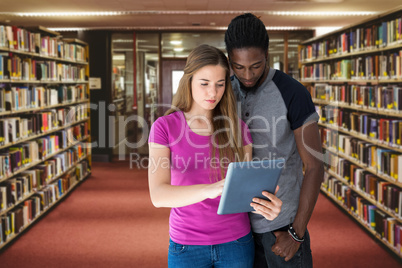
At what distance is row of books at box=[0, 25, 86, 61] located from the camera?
3857 millimetres

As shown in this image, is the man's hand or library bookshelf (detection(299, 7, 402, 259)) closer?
the man's hand

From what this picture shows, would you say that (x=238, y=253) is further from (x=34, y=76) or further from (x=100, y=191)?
(x=100, y=191)

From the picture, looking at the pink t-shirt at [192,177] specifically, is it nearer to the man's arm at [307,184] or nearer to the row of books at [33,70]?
the man's arm at [307,184]

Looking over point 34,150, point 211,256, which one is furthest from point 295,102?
point 34,150

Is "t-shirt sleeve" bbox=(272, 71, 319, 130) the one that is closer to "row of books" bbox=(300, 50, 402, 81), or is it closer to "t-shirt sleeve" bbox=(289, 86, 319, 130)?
"t-shirt sleeve" bbox=(289, 86, 319, 130)

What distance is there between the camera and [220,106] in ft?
4.98

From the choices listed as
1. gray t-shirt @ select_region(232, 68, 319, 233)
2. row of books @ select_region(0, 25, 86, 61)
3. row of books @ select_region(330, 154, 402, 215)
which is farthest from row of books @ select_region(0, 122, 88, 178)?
row of books @ select_region(330, 154, 402, 215)

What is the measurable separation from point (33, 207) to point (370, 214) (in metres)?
3.65

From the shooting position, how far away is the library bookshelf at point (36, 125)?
152 inches

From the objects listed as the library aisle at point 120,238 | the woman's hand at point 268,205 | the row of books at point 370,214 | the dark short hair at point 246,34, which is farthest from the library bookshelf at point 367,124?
the woman's hand at point 268,205

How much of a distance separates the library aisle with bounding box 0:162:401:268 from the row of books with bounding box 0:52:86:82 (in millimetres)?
1664

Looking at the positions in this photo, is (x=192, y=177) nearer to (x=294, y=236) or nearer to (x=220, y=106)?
(x=220, y=106)

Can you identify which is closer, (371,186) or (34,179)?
(371,186)

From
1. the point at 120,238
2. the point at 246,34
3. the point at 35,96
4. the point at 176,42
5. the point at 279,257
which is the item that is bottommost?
the point at 120,238
